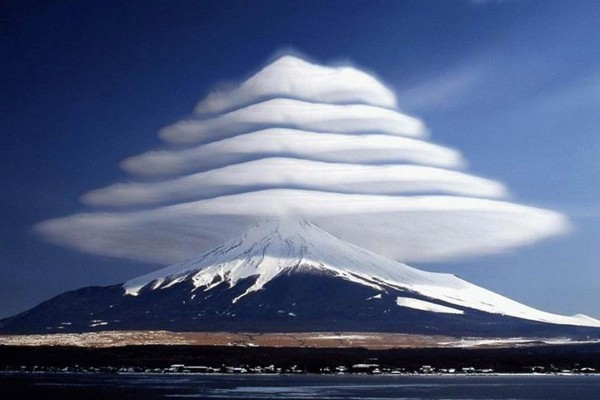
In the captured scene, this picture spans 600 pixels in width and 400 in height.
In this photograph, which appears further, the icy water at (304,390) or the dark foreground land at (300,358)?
the dark foreground land at (300,358)

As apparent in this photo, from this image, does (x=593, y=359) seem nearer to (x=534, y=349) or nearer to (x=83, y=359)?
(x=534, y=349)

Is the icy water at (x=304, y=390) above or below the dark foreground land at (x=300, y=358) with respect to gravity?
below

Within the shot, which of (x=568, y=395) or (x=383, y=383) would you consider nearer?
(x=568, y=395)

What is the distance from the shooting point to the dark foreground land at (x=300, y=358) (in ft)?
434

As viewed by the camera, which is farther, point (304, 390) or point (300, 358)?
point (300, 358)

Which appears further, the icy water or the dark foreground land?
the dark foreground land

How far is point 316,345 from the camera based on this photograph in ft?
618

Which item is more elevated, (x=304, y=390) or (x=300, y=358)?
(x=300, y=358)

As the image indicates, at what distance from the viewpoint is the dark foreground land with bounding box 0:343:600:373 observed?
434 ft

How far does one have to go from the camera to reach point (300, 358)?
14888cm

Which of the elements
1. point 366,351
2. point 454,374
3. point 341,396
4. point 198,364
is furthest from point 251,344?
point 341,396

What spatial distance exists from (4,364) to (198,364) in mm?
28398

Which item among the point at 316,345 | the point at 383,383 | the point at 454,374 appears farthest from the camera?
the point at 316,345

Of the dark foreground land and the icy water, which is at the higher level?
the dark foreground land
